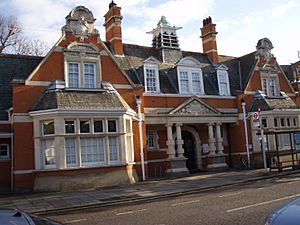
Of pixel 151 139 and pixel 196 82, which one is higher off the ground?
pixel 196 82

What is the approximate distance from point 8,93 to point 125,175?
8.23 metres

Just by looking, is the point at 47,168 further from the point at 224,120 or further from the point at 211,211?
the point at 224,120

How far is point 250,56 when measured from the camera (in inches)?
1136

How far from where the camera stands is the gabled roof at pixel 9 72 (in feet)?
64.0

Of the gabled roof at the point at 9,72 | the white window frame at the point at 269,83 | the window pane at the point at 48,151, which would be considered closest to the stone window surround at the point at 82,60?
the gabled roof at the point at 9,72

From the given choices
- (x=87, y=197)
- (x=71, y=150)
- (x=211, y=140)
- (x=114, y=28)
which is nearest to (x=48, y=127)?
(x=71, y=150)

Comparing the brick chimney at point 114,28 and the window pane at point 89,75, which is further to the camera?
the brick chimney at point 114,28

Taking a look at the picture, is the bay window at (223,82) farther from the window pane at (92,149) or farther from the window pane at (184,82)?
the window pane at (92,149)

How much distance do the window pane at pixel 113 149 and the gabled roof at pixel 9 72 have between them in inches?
238

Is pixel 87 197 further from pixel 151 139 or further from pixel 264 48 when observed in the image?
pixel 264 48

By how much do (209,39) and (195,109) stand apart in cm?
828

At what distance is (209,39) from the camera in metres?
28.9

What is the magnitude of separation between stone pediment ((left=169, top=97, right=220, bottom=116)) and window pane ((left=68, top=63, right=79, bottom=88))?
6524mm

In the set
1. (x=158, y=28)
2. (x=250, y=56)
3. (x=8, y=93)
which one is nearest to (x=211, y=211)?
(x=8, y=93)
